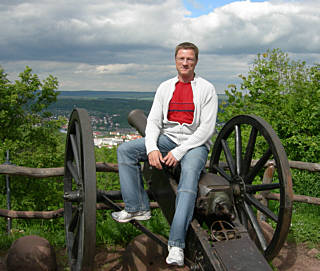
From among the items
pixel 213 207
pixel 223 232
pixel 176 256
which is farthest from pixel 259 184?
pixel 176 256

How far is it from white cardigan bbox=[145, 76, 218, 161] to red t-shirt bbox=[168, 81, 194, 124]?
0.04 metres

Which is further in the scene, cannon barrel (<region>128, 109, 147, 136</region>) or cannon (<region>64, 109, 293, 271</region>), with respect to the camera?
cannon barrel (<region>128, 109, 147, 136</region>)

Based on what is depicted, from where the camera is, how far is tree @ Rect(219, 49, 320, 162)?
6.39 metres

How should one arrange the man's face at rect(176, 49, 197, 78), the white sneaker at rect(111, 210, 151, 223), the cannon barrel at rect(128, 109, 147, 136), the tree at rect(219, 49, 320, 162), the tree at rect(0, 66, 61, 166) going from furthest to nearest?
the tree at rect(0, 66, 61, 166), the tree at rect(219, 49, 320, 162), the cannon barrel at rect(128, 109, 147, 136), the man's face at rect(176, 49, 197, 78), the white sneaker at rect(111, 210, 151, 223)

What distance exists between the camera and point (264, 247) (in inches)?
109

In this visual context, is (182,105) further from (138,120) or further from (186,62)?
(138,120)

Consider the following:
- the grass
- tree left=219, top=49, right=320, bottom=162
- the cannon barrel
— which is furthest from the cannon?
tree left=219, top=49, right=320, bottom=162

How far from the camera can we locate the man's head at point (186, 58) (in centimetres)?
310

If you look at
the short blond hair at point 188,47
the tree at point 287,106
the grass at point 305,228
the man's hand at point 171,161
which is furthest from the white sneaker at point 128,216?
the tree at point 287,106

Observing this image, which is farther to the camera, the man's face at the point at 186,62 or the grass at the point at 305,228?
the grass at the point at 305,228

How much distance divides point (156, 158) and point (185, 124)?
44 cm

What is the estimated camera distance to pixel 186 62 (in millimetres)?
3119

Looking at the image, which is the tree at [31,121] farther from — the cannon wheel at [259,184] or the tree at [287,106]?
the cannon wheel at [259,184]

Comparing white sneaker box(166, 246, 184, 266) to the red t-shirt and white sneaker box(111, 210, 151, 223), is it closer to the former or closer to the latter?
white sneaker box(111, 210, 151, 223)
